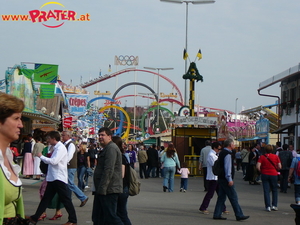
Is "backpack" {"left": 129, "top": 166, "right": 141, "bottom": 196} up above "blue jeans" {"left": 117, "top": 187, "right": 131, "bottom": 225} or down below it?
above

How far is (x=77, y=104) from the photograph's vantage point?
125 feet

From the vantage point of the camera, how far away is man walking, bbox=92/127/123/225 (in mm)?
7941

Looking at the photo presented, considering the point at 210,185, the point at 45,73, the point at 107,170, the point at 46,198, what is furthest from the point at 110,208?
the point at 45,73

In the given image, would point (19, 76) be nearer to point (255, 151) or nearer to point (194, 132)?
point (194, 132)

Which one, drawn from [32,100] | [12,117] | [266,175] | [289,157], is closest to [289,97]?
[289,157]

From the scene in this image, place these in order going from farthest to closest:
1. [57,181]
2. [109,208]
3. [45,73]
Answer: [45,73] < [57,181] < [109,208]

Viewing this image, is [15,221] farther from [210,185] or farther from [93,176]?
[210,185]

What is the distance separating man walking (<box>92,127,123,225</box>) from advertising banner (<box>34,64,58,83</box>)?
19251mm

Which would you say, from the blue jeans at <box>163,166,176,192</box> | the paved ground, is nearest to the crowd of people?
the blue jeans at <box>163,166,176,192</box>

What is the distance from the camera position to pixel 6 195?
352cm

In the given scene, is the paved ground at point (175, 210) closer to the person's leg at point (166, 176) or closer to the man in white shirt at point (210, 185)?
the man in white shirt at point (210, 185)

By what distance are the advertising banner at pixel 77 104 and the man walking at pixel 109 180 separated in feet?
97.5

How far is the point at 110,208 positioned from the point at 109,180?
1.47ft

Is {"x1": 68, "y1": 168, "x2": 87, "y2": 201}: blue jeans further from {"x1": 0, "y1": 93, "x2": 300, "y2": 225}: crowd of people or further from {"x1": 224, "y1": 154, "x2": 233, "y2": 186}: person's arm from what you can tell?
{"x1": 224, "y1": 154, "x2": 233, "y2": 186}: person's arm
